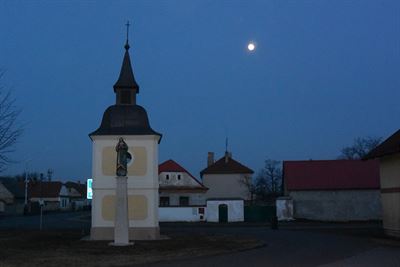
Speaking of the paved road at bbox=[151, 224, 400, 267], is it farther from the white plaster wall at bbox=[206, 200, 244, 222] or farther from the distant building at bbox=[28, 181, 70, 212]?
the distant building at bbox=[28, 181, 70, 212]

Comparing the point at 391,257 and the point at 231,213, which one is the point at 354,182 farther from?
the point at 391,257

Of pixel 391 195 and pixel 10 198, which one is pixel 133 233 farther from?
pixel 10 198

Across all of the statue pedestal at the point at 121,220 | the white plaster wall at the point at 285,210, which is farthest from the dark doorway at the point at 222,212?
the statue pedestal at the point at 121,220

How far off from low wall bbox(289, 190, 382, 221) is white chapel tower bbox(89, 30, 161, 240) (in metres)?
27.5

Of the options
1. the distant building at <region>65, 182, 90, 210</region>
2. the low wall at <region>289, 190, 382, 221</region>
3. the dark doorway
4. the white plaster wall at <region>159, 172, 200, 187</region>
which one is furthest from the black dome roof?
the distant building at <region>65, 182, 90, 210</region>

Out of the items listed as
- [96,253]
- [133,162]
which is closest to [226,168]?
[133,162]

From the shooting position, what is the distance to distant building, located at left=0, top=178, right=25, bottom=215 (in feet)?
314

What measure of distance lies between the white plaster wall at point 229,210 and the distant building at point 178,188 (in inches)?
328

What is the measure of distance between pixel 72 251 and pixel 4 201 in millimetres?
78334

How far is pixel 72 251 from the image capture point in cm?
2269

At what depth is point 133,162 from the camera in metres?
32.5

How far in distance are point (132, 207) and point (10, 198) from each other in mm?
73495

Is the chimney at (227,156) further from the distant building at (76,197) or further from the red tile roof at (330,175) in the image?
the distant building at (76,197)

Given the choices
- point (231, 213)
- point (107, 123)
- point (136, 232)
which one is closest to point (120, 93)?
point (107, 123)
